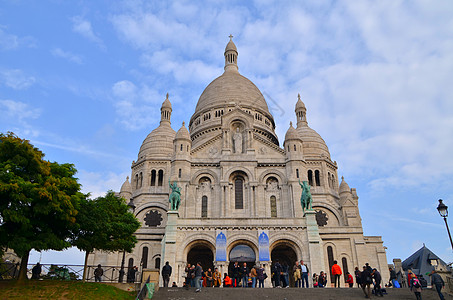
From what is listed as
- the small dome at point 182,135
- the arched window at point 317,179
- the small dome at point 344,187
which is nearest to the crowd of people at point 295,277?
the small dome at point 182,135

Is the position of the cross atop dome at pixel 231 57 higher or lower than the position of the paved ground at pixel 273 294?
higher

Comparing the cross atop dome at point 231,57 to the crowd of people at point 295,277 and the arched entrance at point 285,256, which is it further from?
the crowd of people at point 295,277

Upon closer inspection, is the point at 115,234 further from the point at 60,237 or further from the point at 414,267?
the point at 414,267

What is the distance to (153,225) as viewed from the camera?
45281 millimetres

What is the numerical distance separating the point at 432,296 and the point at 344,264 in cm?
2106

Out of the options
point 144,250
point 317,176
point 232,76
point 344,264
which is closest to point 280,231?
point 344,264

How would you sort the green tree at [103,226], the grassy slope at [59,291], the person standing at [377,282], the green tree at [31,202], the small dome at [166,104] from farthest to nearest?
the small dome at [166,104] → the green tree at [103,226] → the person standing at [377,282] → the green tree at [31,202] → the grassy slope at [59,291]

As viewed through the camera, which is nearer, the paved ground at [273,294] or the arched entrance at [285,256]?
the paved ground at [273,294]

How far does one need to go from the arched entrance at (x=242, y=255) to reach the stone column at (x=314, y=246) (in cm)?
457

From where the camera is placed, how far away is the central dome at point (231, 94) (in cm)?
5653

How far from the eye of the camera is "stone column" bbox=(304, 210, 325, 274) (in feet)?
104

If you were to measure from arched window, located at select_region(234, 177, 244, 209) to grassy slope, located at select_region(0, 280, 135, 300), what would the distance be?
63.3 feet

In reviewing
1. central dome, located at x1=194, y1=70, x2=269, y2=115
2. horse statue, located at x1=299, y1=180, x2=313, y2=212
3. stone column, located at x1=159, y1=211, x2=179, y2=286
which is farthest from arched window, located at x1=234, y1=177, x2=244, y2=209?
central dome, located at x1=194, y1=70, x2=269, y2=115

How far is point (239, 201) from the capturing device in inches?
1535
